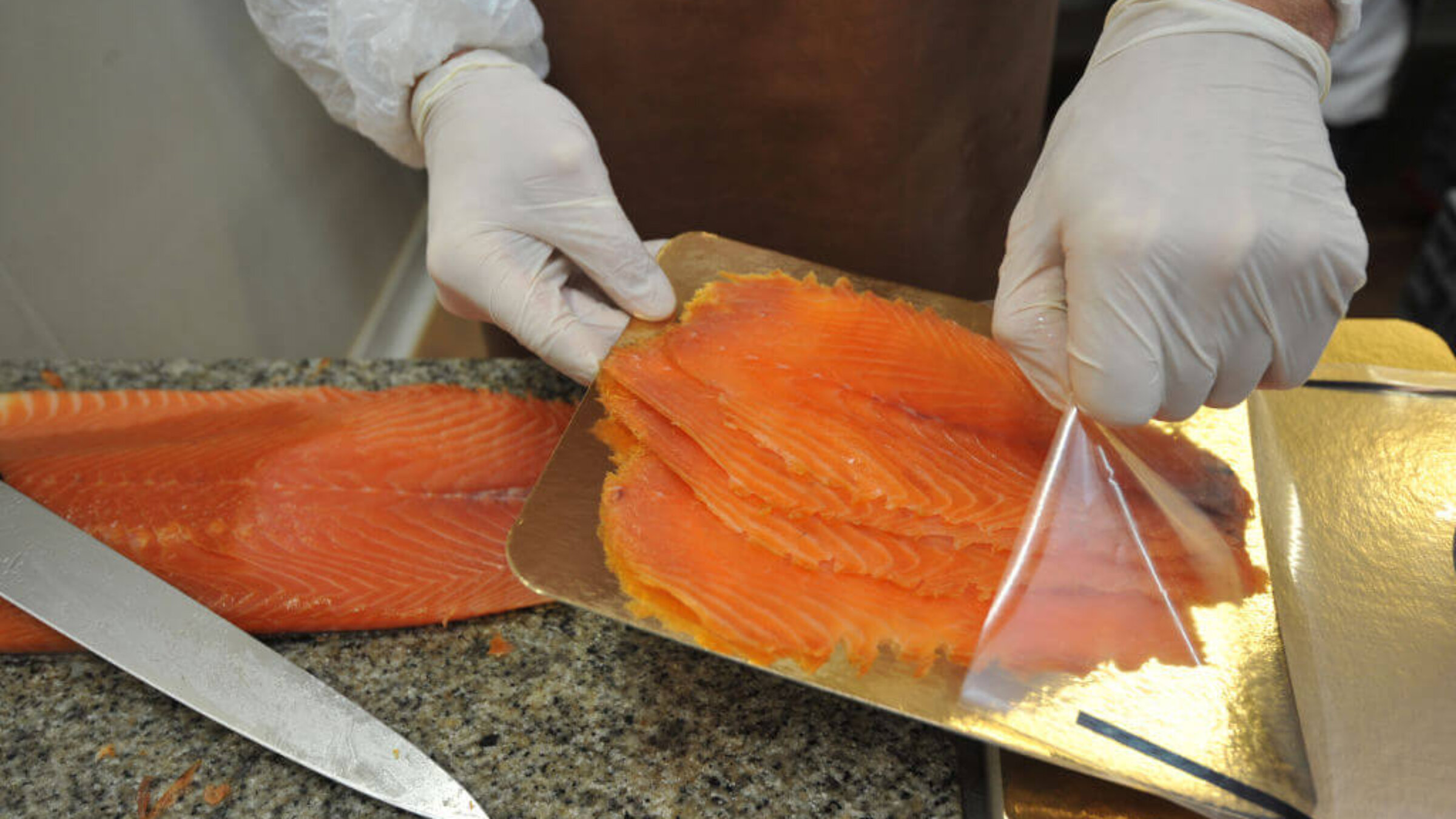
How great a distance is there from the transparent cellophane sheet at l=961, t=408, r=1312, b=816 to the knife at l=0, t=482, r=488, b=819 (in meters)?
0.65

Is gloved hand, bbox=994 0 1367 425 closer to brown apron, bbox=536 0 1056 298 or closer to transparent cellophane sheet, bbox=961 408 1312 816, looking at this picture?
transparent cellophane sheet, bbox=961 408 1312 816

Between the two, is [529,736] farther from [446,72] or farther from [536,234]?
[446,72]

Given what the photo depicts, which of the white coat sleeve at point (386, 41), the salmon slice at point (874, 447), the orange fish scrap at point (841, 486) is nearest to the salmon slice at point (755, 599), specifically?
the orange fish scrap at point (841, 486)

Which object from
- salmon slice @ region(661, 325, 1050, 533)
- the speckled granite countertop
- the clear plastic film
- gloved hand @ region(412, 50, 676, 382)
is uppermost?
gloved hand @ region(412, 50, 676, 382)

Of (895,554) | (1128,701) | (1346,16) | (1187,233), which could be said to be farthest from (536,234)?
(1346,16)

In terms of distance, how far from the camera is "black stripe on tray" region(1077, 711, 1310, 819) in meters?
0.92

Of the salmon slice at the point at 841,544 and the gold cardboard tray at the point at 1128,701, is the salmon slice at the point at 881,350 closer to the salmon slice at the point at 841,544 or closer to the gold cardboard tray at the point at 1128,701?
the salmon slice at the point at 841,544

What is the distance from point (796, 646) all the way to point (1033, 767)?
11.6 inches

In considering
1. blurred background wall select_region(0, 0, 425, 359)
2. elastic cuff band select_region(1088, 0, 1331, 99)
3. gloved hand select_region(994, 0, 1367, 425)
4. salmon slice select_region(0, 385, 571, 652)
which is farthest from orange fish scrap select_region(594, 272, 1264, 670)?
blurred background wall select_region(0, 0, 425, 359)

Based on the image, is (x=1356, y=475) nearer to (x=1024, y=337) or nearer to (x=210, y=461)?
(x=1024, y=337)

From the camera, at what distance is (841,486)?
1.16m

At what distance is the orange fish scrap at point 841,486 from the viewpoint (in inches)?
42.1

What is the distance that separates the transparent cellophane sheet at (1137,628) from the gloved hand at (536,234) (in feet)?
2.15

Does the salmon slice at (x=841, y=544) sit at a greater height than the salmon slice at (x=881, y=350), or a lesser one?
lesser
